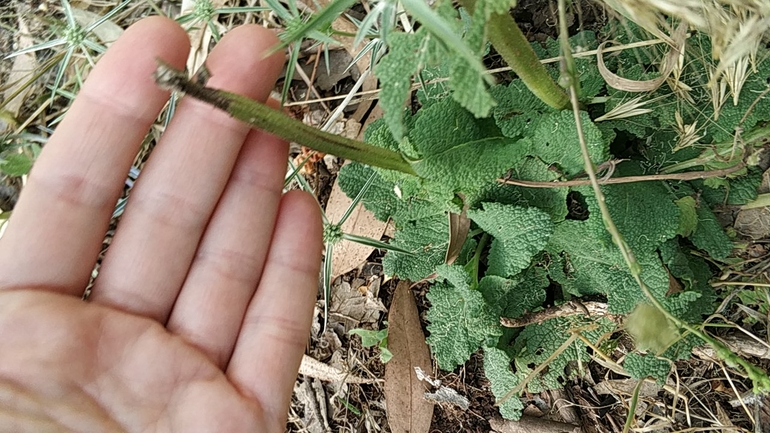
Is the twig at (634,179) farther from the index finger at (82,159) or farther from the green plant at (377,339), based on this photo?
the index finger at (82,159)

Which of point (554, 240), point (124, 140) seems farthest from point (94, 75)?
point (554, 240)

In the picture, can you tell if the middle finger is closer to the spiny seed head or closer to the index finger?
the index finger

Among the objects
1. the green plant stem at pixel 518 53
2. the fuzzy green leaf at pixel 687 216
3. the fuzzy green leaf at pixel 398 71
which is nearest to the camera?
the fuzzy green leaf at pixel 398 71

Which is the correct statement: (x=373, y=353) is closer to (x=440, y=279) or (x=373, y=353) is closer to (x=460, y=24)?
(x=440, y=279)

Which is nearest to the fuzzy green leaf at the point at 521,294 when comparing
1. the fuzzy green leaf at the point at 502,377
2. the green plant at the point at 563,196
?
the green plant at the point at 563,196

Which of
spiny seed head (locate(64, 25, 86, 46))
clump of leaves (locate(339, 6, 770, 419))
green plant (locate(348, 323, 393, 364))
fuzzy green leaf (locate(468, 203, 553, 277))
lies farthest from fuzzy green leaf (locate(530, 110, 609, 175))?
spiny seed head (locate(64, 25, 86, 46))

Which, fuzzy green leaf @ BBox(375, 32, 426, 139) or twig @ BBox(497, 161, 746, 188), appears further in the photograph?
twig @ BBox(497, 161, 746, 188)

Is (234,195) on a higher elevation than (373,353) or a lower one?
higher
